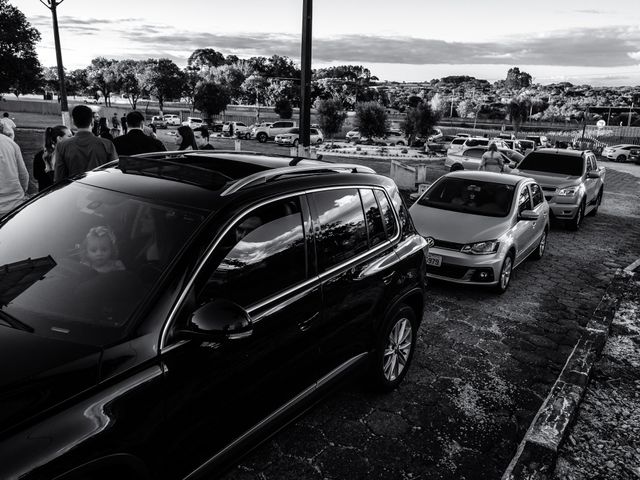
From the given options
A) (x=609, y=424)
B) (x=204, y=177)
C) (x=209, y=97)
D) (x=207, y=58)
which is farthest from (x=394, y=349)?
(x=207, y=58)

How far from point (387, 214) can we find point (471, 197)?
159 inches

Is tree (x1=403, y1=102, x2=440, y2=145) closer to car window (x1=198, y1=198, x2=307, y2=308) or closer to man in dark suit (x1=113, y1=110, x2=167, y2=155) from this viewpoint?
man in dark suit (x1=113, y1=110, x2=167, y2=155)

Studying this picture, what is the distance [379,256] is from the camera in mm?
3672

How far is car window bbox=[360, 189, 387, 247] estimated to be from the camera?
12.1 feet

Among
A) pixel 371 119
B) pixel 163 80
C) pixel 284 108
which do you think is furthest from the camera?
pixel 163 80

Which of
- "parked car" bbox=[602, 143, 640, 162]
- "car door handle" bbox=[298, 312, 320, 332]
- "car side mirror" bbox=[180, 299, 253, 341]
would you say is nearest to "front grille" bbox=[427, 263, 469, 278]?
"car door handle" bbox=[298, 312, 320, 332]

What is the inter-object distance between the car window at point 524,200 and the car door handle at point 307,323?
5.32m

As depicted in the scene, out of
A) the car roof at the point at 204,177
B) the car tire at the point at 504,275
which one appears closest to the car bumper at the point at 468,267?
the car tire at the point at 504,275

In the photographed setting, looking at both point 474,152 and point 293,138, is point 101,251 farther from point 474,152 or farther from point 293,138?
point 293,138

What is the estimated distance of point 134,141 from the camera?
21.1ft

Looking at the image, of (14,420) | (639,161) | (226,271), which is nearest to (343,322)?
(226,271)

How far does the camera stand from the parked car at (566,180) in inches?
429

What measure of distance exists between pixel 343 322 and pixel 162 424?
1.43m

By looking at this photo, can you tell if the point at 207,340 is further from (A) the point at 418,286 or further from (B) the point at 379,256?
(A) the point at 418,286
